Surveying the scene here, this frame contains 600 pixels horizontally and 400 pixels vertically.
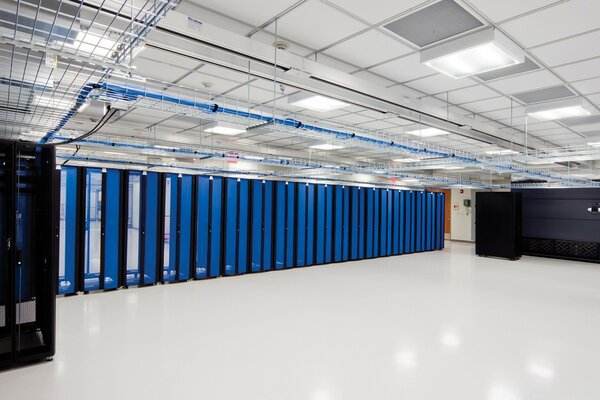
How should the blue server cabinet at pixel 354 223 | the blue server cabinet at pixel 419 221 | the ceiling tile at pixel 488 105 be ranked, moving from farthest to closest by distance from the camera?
the blue server cabinet at pixel 419 221
the blue server cabinet at pixel 354 223
the ceiling tile at pixel 488 105

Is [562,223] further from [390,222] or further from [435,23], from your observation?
[435,23]

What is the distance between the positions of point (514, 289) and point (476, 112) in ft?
10.6

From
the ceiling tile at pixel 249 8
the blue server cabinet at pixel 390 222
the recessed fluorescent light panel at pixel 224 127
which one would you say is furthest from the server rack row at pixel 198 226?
the ceiling tile at pixel 249 8

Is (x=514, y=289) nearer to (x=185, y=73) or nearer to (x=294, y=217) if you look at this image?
(x=294, y=217)

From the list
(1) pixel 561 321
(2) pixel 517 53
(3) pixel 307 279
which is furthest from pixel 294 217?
(2) pixel 517 53

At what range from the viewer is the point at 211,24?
2893 millimetres

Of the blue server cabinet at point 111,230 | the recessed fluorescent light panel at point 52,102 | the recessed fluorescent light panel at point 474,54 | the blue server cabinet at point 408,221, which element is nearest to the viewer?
the recessed fluorescent light panel at point 52,102

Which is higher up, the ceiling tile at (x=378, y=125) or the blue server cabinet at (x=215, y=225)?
the ceiling tile at (x=378, y=125)

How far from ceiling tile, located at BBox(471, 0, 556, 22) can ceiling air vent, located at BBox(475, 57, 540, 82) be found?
108 cm

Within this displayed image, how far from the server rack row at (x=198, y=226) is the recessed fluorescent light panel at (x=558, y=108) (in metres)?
4.70

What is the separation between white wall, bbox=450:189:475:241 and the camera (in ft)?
51.7

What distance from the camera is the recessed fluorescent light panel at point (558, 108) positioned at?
15.7 ft

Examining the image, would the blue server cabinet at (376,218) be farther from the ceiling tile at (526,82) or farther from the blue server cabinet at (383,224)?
the ceiling tile at (526,82)

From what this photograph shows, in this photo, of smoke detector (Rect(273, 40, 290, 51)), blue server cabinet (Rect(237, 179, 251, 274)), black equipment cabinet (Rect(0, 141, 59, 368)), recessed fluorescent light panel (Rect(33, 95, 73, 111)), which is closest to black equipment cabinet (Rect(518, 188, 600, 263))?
blue server cabinet (Rect(237, 179, 251, 274))
